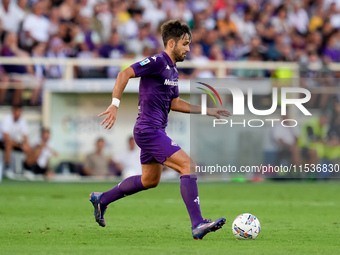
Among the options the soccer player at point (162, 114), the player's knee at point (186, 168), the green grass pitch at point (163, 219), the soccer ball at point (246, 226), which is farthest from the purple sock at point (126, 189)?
the soccer ball at point (246, 226)

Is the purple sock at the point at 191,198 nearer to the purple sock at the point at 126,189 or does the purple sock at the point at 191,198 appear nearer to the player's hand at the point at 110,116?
the purple sock at the point at 126,189

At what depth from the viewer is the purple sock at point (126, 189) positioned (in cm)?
879

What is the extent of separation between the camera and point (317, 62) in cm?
2072

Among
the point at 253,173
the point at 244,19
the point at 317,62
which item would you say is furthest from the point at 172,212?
the point at 244,19

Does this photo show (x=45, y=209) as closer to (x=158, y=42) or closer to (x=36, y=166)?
(x=36, y=166)

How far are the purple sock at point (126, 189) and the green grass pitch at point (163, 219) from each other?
1.33 ft

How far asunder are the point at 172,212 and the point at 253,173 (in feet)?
23.0

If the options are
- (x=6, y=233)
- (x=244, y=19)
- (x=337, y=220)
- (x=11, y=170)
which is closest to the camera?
(x=6, y=233)

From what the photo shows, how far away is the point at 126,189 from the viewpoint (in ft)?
29.0

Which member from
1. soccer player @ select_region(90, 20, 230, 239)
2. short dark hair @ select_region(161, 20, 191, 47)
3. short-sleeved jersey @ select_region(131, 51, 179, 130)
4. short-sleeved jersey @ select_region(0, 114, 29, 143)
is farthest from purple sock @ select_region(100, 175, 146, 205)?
short-sleeved jersey @ select_region(0, 114, 29, 143)

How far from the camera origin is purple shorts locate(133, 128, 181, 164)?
8.20m

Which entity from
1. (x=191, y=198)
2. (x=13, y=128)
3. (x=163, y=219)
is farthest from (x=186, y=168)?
(x=13, y=128)

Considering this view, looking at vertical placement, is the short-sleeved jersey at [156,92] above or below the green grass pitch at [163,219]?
above

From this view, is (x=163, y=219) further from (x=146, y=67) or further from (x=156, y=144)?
(x=146, y=67)
